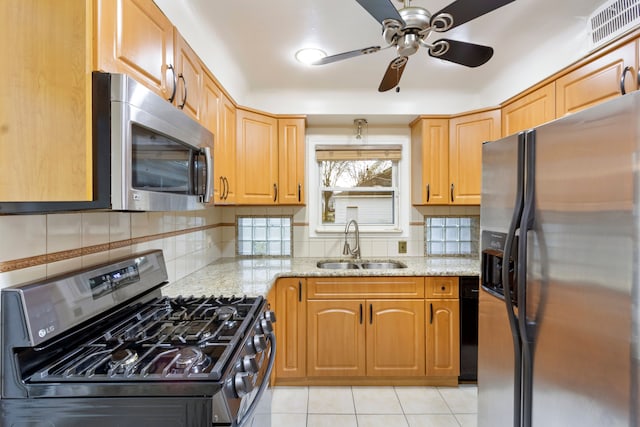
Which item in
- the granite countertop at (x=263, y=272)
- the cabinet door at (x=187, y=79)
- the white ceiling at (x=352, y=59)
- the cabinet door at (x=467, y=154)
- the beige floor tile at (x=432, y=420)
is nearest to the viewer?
the cabinet door at (x=187, y=79)

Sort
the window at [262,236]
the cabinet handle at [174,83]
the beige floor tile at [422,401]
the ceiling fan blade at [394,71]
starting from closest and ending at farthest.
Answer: the cabinet handle at [174,83], the ceiling fan blade at [394,71], the beige floor tile at [422,401], the window at [262,236]

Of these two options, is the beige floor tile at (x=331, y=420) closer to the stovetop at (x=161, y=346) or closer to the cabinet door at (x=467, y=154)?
the stovetop at (x=161, y=346)

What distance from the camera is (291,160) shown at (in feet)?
8.82

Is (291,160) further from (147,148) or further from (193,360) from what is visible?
(193,360)

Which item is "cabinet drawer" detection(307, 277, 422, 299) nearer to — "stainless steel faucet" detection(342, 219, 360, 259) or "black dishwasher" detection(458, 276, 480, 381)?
"black dishwasher" detection(458, 276, 480, 381)

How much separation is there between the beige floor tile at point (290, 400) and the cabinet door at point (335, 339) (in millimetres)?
148

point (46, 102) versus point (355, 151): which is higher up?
point (355, 151)

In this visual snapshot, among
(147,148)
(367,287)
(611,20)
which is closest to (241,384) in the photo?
(147,148)

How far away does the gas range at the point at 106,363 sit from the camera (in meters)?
0.82

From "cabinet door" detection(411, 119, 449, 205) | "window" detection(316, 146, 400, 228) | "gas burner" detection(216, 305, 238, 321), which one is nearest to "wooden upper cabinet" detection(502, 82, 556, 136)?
"cabinet door" detection(411, 119, 449, 205)

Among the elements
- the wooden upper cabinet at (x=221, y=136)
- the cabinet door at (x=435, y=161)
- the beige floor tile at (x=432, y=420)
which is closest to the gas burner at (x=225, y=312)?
the wooden upper cabinet at (x=221, y=136)

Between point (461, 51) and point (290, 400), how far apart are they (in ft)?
7.62

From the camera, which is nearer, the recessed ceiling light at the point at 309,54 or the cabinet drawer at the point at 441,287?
the recessed ceiling light at the point at 309,54

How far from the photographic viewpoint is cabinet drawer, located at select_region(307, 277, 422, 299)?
91.9 inches
